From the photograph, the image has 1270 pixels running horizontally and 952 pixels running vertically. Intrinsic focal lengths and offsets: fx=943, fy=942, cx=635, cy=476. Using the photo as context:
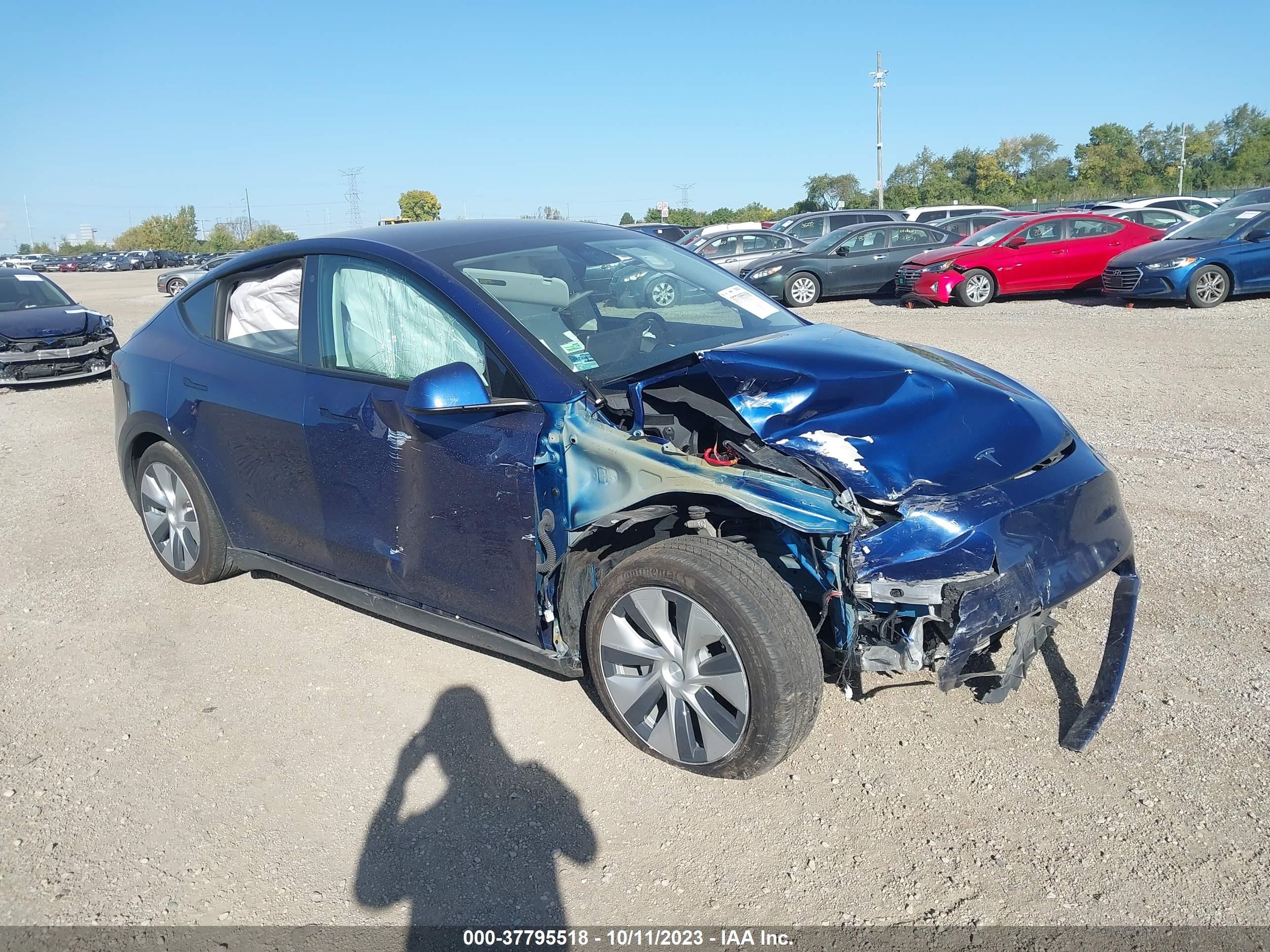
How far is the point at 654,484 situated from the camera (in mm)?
3014

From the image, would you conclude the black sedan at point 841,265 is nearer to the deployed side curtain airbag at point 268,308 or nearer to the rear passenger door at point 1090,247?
the rear passenger door at point 1090,247

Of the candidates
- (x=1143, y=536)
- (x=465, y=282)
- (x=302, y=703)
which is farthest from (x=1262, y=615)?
(x=302, y=703)

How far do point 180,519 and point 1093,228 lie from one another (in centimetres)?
1546

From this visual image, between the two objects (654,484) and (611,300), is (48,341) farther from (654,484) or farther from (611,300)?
(654,484)

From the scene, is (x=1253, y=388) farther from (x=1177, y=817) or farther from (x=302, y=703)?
(x=302, y=703)

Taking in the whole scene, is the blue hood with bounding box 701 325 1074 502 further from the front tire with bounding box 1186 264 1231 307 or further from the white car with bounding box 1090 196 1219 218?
the white car with bounding box 1090 196 1219 218

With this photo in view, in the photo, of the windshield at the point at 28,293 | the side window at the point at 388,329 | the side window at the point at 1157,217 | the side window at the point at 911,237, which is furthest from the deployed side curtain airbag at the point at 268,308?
the side window at the point at 1157,217

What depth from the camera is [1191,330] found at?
11352 millimetres

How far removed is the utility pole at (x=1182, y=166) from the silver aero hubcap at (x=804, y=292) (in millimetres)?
58597

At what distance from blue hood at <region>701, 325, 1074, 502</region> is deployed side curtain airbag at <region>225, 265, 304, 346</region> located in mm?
1949

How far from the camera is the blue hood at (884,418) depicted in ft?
9.78

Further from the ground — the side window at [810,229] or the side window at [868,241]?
the side window at [810,229]

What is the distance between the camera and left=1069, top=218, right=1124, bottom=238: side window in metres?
15.7

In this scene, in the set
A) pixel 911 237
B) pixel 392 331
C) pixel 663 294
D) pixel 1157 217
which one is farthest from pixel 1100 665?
pixel 1157 217
